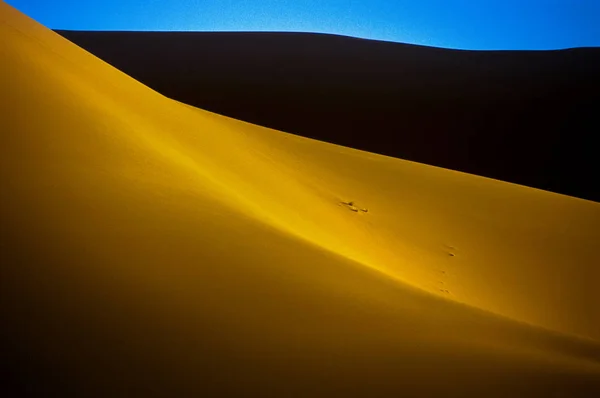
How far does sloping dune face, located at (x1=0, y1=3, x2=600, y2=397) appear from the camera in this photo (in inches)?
67.3

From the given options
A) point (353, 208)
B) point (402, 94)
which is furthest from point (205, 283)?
point (402, 94)

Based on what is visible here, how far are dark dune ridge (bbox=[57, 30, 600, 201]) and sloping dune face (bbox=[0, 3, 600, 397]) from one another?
26.8 feet

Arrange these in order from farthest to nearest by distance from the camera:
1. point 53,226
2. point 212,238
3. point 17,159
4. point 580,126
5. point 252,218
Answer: point 580,126
point 252,218
point 212,238
point 17,159
point 53,226

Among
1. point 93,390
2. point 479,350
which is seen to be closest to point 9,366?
point 93,390

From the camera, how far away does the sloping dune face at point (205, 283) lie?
1.71 meters

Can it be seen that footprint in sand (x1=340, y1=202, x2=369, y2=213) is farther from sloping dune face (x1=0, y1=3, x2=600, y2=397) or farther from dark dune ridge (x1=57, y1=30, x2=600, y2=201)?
dark dune ridge (x1=57, y1=30, x2=600, y2=201)

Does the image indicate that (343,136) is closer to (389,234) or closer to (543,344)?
(389,234)

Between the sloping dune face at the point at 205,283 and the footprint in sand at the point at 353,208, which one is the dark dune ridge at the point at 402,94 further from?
the sloping dune face at the point at 205,283

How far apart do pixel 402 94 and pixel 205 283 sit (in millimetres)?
13609

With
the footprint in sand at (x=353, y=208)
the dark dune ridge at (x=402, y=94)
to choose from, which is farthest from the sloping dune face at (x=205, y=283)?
the dark dune ridge at (x=402, y=94)

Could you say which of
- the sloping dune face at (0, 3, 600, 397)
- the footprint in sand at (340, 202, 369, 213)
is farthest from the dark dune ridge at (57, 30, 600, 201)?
the sloping dune face at (0, 3, 600, 397)

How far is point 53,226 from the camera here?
217cm

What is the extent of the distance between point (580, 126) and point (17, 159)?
14870 mm

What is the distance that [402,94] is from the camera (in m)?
14.9
